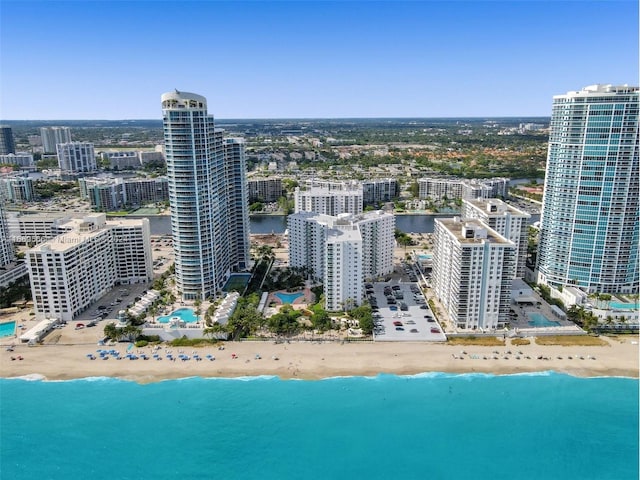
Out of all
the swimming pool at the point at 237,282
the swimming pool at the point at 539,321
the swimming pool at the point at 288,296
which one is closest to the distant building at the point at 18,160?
the swimming pool at the point at 237,282

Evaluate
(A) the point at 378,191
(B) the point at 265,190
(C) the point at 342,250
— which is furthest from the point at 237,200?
(A) the point at 378,191

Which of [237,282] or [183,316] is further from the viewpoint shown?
[237,282]

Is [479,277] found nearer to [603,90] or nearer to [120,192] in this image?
[603,90]

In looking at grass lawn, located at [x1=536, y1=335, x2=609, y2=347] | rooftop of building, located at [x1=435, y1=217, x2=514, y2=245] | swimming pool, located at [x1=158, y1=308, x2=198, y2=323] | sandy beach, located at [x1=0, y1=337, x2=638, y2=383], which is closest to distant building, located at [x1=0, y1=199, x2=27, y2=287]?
sandy beach, located at [x1=0, y1=337, x2=638, y2=383]

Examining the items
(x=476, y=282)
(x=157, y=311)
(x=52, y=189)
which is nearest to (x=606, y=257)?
(x=476, y=282)

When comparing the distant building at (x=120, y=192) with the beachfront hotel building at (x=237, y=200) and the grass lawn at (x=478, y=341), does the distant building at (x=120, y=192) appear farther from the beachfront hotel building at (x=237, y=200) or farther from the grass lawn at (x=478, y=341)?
the grass lawn at (x=478, y=341)

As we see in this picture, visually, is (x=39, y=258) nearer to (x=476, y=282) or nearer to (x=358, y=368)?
(x=358, y=368)
